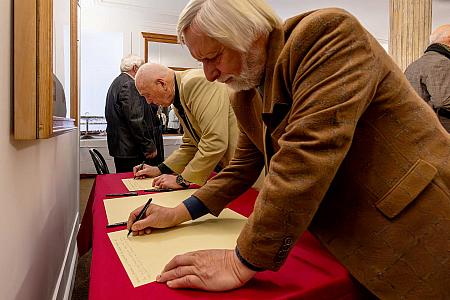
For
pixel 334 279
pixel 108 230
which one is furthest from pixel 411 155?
pixel 108 230

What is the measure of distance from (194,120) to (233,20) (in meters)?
1.18

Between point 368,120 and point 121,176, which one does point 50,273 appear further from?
point 368,120

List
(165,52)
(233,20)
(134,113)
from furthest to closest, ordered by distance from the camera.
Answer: (165,52) < (134,113) < (233,20)

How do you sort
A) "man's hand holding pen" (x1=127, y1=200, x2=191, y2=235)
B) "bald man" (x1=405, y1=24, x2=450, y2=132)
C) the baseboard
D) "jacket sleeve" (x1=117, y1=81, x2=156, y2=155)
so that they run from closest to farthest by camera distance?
1. "man's hand holding pen" (x1=127, y1=200, x2=191, y2=235)
2. the baseboard
3. "bald man" (x1=405, y1=24, x2=450, y2=132)
4. "jacket sleeve" (x1=117, y1=81, x2=156, y2=155)

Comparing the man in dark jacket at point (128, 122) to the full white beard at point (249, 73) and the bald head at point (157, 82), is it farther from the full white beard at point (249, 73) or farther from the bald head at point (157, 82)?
the full white beard at point (249, 73)

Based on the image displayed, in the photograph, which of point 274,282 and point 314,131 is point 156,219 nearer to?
point 274,282

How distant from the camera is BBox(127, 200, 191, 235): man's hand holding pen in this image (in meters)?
0.96

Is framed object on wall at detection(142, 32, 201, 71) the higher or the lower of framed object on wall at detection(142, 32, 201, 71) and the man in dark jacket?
the higher

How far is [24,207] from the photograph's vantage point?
1.06m

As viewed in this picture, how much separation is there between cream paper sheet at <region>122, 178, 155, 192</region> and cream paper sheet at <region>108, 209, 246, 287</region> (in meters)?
0.62

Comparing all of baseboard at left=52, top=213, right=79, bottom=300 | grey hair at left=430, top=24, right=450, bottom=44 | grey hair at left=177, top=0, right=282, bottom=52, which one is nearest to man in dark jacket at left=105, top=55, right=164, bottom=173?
baseboard at left=52, top=213, right=79, bottom=300

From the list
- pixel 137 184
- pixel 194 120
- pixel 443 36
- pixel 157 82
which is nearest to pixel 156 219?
pixel 137 184

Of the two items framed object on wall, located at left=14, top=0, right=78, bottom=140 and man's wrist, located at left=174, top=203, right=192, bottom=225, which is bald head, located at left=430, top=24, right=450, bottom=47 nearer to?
man's wrist, located at left=174, top=203, right=192, bottom=225

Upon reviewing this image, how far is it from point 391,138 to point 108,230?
0.75m
